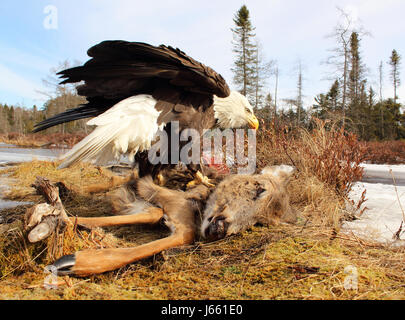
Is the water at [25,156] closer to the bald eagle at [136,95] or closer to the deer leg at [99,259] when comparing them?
the bald eagle at [136,95]

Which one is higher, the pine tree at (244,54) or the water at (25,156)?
the pine tree at (244,54)

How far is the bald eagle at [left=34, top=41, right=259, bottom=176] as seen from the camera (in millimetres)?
2652

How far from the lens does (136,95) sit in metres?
3.15

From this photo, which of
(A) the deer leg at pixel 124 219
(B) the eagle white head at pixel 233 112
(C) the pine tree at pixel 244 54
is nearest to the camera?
(A) the deer leg at pixel 124 219

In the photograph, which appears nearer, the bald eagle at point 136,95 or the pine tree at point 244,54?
the bald eagle at point 136,95

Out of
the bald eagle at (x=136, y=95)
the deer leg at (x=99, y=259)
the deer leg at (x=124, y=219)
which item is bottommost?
the deer leg at (x=99, y=259)

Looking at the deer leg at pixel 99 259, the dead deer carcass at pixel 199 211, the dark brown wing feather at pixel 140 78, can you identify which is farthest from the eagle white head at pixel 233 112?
the deer leg at pixel 99 259

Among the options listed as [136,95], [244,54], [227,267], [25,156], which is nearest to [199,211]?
[227,267]

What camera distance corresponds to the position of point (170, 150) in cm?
349

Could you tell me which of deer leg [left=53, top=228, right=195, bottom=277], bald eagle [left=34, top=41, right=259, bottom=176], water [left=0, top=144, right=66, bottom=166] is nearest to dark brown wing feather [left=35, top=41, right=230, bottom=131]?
bald eagle [left=34, top=41, right=259, bottom=176]

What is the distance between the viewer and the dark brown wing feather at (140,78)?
2697mm

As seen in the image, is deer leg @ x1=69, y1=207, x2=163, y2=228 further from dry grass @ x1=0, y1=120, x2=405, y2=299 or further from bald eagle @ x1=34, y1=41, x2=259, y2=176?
bald eagle @ x1=34, y1=41, x2=259, y2=176
